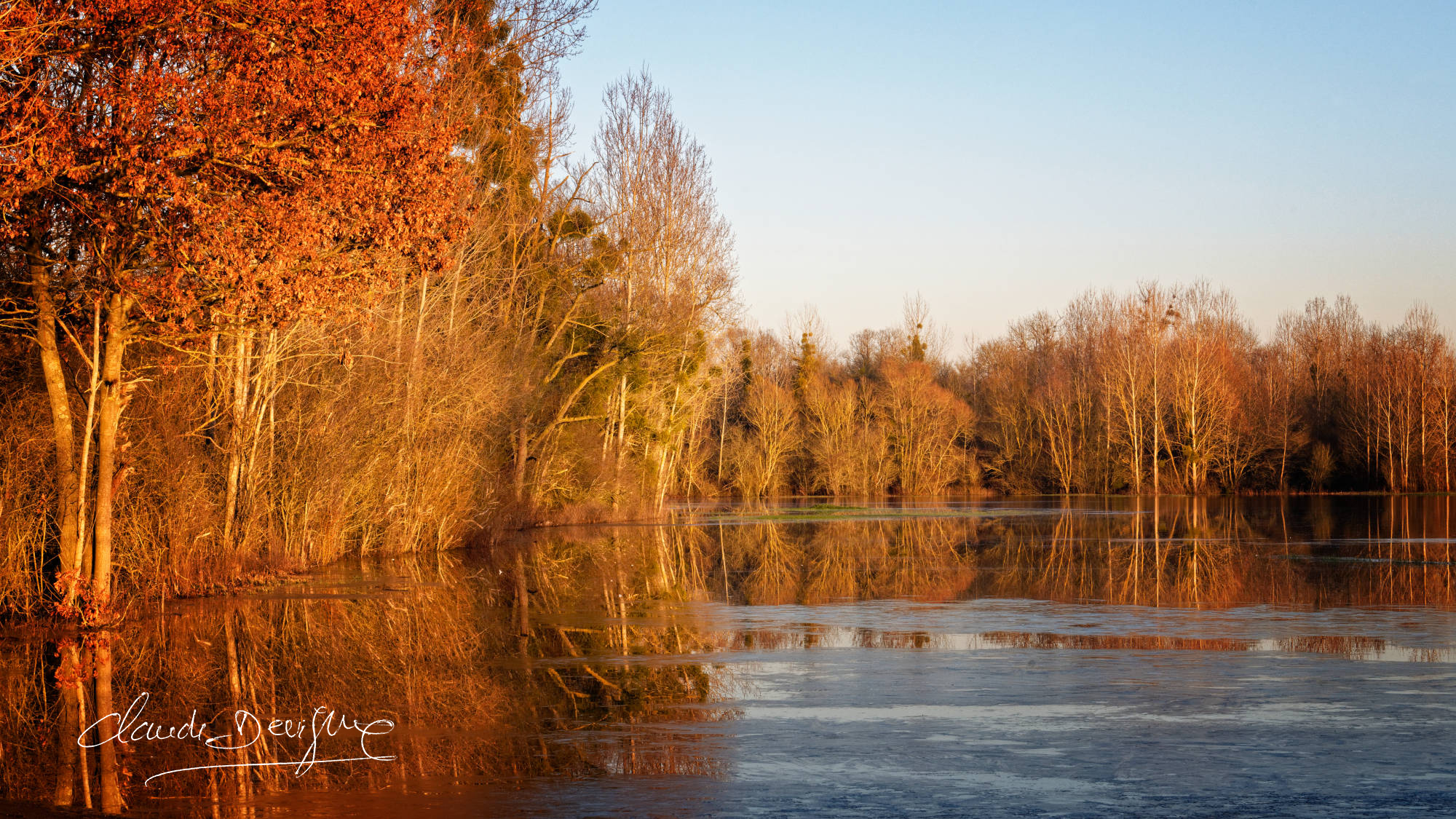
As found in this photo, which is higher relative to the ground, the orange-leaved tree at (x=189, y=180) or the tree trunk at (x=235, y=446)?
the orange-leaved tree at (x=189, y=180)

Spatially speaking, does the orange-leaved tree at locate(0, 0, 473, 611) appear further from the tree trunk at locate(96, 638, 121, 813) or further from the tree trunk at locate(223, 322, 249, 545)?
the tree trunk at locate(223, 322, 249, 545)

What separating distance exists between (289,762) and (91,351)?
33.3 feet

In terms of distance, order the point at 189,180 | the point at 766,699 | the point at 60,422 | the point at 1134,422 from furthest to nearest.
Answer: the point at 1134,422 → the point at 60,422 → the point at 189,180 → the point at 766,699

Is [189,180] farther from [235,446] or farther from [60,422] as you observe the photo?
[235,446]

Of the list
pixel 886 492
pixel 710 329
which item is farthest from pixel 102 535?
pixel 886 492

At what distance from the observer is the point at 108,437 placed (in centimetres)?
1448

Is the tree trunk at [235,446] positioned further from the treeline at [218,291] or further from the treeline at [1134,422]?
the treeline at [1134,422]

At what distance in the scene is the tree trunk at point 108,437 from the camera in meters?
14.4

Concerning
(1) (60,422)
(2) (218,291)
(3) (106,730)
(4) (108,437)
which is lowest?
(3) (106,730)

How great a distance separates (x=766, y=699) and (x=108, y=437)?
30.0ft
